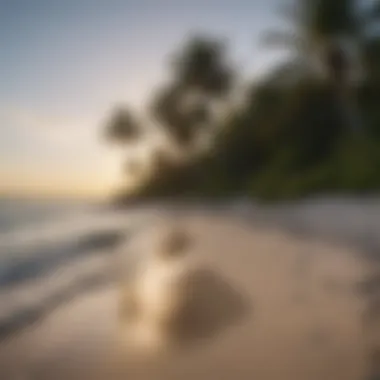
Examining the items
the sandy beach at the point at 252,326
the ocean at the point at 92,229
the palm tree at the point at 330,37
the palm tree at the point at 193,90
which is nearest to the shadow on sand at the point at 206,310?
the sandy beach at the point at 252,326

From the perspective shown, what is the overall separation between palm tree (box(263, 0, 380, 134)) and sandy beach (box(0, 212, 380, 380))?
275 millimetres

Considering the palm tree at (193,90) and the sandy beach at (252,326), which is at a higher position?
the palm tree at (193,90)

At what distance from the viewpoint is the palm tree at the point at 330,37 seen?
84cm

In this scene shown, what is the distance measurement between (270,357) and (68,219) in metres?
0.45

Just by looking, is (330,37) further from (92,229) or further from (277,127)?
(92,229)

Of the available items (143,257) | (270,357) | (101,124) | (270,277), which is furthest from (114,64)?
(270,357)

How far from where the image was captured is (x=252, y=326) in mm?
862

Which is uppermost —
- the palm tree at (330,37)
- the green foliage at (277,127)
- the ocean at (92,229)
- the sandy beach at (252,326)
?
the palm tree at (330,37)

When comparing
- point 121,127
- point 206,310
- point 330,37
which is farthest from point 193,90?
point 206,310

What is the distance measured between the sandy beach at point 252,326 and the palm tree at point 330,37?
0.27 m

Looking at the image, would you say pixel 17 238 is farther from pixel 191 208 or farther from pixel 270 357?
pixel 270 357

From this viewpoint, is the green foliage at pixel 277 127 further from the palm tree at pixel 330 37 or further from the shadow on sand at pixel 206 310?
the shadow on sand at pixel 206 310

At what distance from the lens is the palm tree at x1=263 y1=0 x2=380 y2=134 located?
0.84 meters

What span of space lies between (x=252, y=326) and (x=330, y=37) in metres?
0.54
